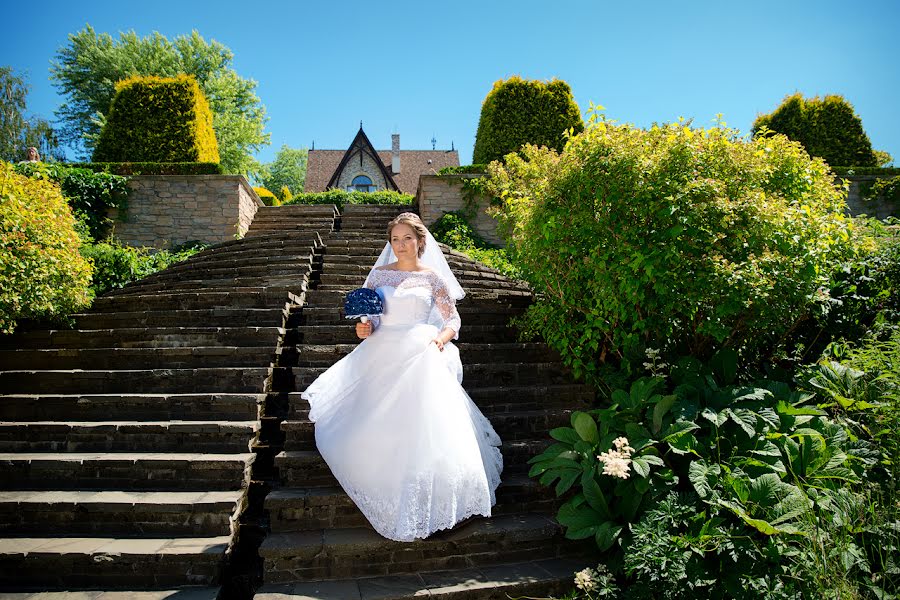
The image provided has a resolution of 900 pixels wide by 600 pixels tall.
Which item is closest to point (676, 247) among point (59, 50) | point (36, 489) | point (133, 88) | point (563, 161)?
point (563, 161)

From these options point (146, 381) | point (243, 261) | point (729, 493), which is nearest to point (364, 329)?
point (729, 493)

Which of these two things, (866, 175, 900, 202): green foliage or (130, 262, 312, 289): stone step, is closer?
(130, 262, 312, 289): stone step

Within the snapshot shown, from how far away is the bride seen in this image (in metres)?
3.35

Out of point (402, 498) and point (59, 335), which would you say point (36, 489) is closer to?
point (59, 335)

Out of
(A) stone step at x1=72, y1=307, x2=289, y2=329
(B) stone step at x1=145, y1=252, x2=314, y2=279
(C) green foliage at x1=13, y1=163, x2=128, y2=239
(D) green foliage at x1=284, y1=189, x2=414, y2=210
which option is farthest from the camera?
(D) green foliage at x1=284, y1=189, x2=414, y2=210

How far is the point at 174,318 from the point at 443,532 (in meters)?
4.86

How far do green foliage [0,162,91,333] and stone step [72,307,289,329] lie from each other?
1.12ft

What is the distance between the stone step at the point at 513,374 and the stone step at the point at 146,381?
0.39 metres

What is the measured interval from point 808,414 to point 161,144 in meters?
15.9

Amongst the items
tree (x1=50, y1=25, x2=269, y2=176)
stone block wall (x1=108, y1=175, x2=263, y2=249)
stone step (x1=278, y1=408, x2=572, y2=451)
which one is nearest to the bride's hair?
stone step (x1=278, y1=408, x2=572, y2=451)

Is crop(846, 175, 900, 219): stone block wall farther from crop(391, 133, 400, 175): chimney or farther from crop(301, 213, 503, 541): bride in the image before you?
crop(391, 133, 400, 175): chimney

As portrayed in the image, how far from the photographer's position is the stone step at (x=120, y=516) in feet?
13.0

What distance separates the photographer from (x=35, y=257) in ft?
19.6

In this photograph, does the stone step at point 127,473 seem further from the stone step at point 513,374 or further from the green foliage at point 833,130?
the green foliage at point 833,130
